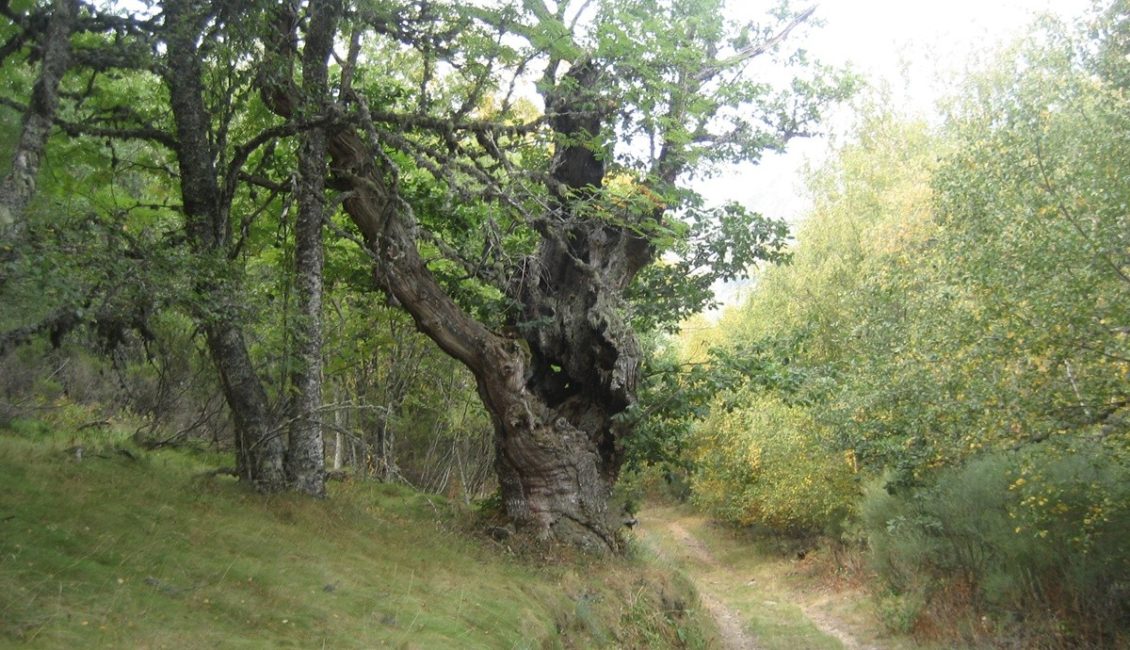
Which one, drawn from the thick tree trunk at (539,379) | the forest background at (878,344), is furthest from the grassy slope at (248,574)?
the forest background at (878,344)

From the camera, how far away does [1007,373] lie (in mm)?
10922

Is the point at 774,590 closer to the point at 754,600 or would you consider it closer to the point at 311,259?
the point at 754,600

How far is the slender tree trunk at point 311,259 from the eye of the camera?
9648 millimetres

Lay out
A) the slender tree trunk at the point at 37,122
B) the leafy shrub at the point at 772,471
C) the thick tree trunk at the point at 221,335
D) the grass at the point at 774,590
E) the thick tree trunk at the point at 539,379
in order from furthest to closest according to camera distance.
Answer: the leafy shrub at the point at 772,471 → the grass at the point at 774,590 → the thick tree trunk at the point at 539,379 → the thick tree trunk at the point at 221,335 → the slender tree trunk at the point at 37,122

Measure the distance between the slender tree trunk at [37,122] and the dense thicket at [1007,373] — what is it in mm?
9486

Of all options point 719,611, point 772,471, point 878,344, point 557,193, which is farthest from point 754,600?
point 557,193

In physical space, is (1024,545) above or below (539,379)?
below

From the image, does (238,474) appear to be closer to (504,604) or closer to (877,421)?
(504,604)

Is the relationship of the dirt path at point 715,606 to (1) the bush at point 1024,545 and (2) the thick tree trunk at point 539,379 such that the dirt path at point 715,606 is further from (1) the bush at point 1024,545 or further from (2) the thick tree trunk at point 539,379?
(2) the thick tree trunk at point 539,379

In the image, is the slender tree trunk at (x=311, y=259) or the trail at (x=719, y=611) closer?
the slender tree trunk at (x=311, y=259)

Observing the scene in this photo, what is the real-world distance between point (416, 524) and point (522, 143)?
564 centimetres

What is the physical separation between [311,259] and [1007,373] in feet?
30.9

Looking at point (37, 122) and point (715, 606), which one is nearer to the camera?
point (37, 122)

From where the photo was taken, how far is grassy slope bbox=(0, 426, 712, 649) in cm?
543
